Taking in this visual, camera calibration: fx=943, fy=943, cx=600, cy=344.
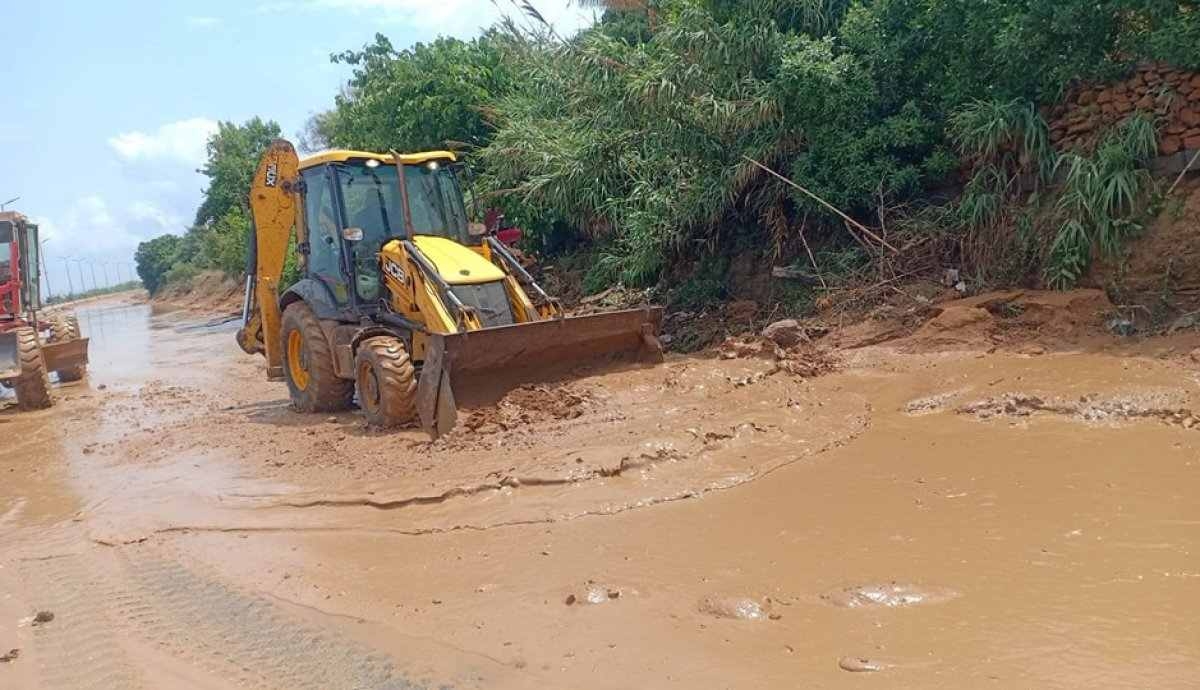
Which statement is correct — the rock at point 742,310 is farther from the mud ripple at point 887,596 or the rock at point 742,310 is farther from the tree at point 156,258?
the tree at point 156,258

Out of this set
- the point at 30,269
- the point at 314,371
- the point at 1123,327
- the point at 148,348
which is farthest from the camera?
the point at 148,348

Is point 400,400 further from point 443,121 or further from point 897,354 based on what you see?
point 443,121

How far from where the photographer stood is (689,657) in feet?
11.8

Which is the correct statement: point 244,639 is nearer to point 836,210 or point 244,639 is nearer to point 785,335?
point 785,335

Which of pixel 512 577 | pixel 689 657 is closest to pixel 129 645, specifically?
pixel 512 577

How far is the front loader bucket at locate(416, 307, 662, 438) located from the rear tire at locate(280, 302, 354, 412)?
7.16ft

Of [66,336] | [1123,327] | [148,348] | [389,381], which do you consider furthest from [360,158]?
[148,348]

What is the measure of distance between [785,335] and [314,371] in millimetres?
4671

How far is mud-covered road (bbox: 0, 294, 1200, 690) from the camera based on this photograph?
3611 millimetres

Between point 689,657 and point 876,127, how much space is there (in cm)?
832

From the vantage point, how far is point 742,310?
1144 centimetres

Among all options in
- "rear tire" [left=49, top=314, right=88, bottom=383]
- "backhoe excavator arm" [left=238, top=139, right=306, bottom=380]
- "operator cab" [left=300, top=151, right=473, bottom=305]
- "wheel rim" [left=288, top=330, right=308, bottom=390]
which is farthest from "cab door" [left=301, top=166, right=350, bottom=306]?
"rear tire" [left=49, top=314, right=88, bottom=383]

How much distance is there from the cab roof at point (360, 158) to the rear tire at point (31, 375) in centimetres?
531

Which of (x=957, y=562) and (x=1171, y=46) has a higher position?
(x=1171, y=46)
